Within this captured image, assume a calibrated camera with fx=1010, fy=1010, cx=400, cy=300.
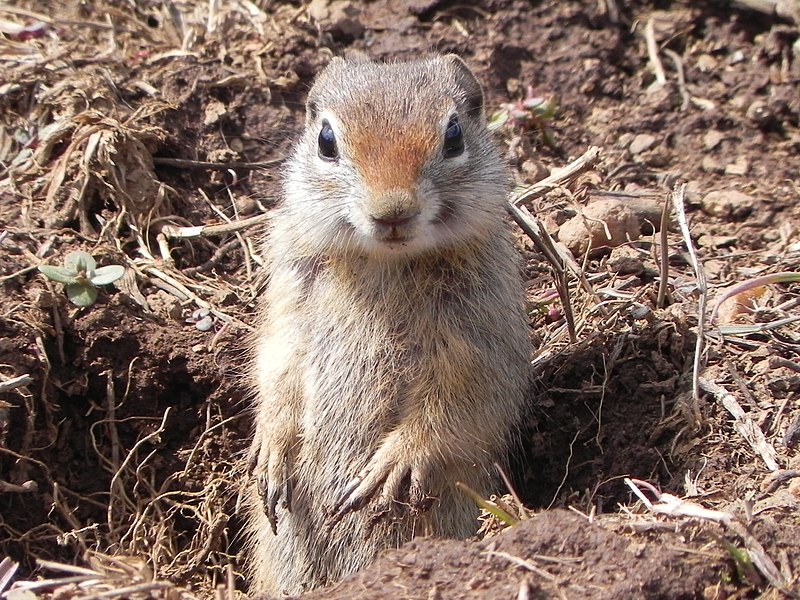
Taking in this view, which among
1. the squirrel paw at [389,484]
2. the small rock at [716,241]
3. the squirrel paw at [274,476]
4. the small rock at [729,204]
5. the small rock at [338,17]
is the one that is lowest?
the squirrel paw at [274,476]

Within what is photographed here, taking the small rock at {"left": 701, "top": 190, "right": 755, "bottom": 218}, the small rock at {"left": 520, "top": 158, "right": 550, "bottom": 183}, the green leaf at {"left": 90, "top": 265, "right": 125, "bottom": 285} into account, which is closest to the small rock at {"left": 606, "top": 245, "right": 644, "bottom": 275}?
the small rock at {"left": 701, "top": 190, "right": 755, "bottom": 218}

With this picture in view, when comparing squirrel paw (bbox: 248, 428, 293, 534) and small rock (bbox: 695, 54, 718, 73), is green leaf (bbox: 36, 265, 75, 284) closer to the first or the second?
squirrel paw (bbox: 248, 428, 293, 534)

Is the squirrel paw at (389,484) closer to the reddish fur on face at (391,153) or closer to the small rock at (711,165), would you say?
the reddish fur on face at (391,153)

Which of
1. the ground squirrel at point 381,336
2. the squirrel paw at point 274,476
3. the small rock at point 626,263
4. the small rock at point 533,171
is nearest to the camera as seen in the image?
the ground squirrel at point 381,336

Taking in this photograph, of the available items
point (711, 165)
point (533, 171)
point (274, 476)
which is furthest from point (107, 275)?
point (711, 165)

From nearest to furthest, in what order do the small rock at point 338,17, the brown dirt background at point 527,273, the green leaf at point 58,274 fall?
the brown dirt background at point 527,273
the green leaf at point 58,274
the small rock at point 338,17

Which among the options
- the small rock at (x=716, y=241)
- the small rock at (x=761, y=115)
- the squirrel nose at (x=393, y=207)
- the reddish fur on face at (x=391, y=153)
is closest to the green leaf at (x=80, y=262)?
the reddish fur on face at (x=391, y=153)

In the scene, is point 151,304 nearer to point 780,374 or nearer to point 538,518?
point 538,518
